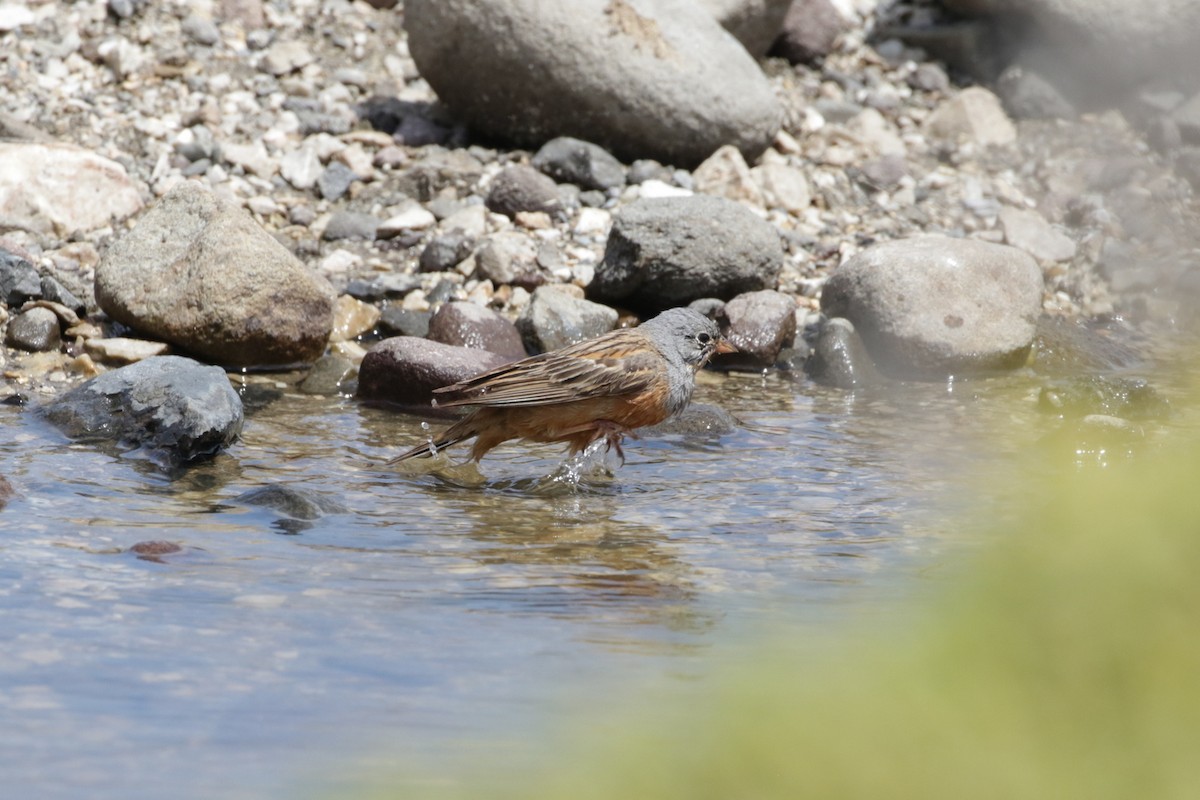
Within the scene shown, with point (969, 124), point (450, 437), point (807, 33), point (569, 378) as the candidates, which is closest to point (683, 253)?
point (569, 378)

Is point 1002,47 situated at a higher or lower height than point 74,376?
higher

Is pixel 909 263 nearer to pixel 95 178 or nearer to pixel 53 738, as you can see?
pixel 95 178

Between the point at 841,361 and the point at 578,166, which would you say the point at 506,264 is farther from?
the point at 841,361

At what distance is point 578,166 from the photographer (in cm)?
1066

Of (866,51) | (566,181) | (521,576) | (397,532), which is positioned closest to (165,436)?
(397,532)

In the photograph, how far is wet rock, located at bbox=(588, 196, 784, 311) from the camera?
9.30m

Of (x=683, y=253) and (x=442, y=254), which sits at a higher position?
(x=683, y=253)

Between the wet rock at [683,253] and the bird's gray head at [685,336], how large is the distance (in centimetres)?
203

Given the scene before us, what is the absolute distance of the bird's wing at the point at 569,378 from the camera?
6598 millimetres

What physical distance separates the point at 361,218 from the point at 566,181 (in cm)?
170

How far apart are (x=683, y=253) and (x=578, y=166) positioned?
1762mm

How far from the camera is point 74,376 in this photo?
313 inches

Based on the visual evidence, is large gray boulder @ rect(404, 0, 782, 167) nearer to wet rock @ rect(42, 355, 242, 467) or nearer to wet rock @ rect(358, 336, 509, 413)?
wet rock @ rect(358, 336, 509, 413)

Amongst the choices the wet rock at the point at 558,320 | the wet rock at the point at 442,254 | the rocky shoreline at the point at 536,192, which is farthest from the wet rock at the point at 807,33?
the wet rock at the point at 558,320
